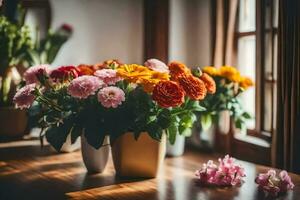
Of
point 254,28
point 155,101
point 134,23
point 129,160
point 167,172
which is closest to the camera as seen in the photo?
point 155,101

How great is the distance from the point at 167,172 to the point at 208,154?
44 centimetres

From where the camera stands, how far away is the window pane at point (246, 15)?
2178 mm

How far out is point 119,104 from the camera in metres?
1.50

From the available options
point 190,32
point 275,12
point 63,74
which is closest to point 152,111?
point 63,74

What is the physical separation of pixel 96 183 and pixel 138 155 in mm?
169

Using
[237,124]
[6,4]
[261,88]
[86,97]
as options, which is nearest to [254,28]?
[261,88]

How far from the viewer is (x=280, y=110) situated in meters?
1.78

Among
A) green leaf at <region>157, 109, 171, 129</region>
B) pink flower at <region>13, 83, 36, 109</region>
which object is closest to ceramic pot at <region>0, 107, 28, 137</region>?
pink flower at <region>13, 83, 36, 109</region>

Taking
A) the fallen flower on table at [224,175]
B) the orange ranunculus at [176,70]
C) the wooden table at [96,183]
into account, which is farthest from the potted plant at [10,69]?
the fallen flower on table at [224,175]

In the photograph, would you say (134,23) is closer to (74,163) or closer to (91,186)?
(74,163)

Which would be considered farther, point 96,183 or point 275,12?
point 275,12

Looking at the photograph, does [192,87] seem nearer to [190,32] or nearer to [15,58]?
[190,32]

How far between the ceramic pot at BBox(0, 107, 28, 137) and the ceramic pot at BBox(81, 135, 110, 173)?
2.29ft

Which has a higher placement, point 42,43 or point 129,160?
point 42,43
